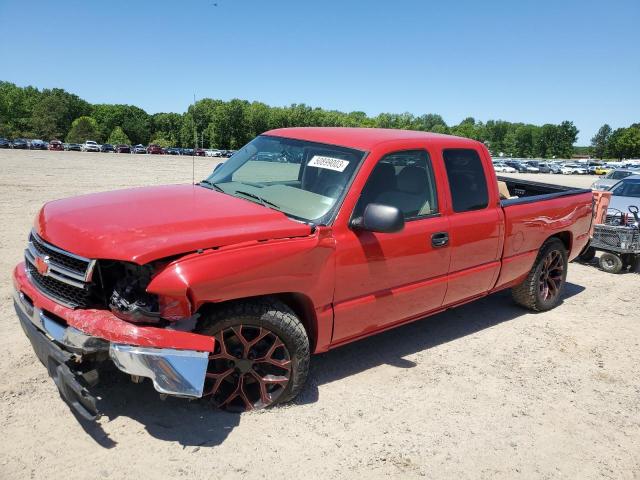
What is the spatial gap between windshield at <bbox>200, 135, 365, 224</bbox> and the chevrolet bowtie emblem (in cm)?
140

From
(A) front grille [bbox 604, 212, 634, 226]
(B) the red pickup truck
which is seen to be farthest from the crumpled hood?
(A) front grille [bbox 604, 212, 634, 226]

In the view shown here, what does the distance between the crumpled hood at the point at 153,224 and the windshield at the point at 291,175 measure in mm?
205

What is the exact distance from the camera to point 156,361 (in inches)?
103

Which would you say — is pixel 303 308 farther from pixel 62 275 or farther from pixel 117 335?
pixel 62 275

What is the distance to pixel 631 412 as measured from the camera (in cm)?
370

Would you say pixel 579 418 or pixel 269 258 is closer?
pixel 269 258

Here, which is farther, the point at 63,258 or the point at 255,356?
the point at 255,356

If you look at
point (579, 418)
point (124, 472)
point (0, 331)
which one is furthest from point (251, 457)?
point (0, 331)

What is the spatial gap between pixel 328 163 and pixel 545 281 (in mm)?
3383

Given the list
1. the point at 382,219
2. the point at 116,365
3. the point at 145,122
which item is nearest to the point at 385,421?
the point at 382,219

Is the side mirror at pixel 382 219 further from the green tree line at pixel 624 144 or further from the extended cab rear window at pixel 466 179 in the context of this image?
the green tree line at pixel 624 144

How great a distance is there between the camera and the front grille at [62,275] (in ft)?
9.21

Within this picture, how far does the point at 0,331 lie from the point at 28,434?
169cm

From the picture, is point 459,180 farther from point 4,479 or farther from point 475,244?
point 4,479
